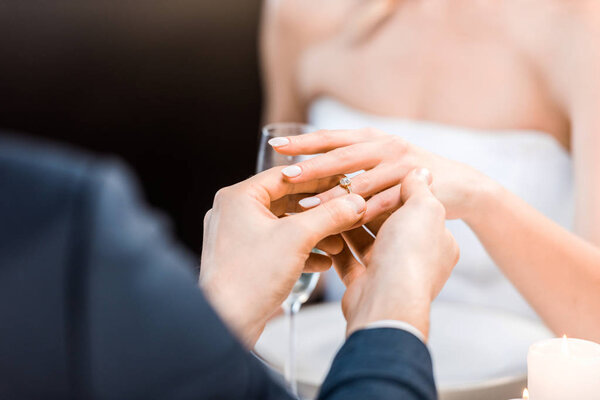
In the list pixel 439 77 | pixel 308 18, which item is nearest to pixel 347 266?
pixel 439 77

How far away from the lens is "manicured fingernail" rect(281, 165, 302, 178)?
0.68 m

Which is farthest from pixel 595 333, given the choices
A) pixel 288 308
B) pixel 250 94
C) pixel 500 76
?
pixel 250 94

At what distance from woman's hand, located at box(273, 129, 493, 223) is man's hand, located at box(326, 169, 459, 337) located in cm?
9

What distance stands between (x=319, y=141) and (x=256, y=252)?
0.21 meters

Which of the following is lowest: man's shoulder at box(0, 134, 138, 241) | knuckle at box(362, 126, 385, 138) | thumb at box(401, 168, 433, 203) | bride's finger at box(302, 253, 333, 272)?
bride's finger at box(302, 253, 333, 272)

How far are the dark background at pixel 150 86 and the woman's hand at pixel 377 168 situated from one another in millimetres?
1193

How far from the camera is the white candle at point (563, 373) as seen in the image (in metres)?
0.51

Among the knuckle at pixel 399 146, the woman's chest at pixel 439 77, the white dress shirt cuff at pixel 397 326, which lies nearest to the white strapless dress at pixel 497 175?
the woman's chest at pixel 439 77

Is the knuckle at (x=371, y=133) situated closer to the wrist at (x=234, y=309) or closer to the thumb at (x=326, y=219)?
the thumb at (x=326, y=219)

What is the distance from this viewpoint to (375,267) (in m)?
0.55

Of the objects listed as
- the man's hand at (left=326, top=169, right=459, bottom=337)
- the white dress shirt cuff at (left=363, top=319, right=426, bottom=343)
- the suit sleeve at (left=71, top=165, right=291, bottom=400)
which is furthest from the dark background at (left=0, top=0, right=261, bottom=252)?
the suit sleeve at (left=71, top=165, right=291, bottom=400)

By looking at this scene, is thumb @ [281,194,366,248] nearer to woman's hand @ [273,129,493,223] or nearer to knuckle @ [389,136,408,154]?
woman's hand @ [273,129,493,223]

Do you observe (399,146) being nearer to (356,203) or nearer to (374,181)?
(374,181)

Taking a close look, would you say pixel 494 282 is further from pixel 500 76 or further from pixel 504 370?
pixel 504 370
